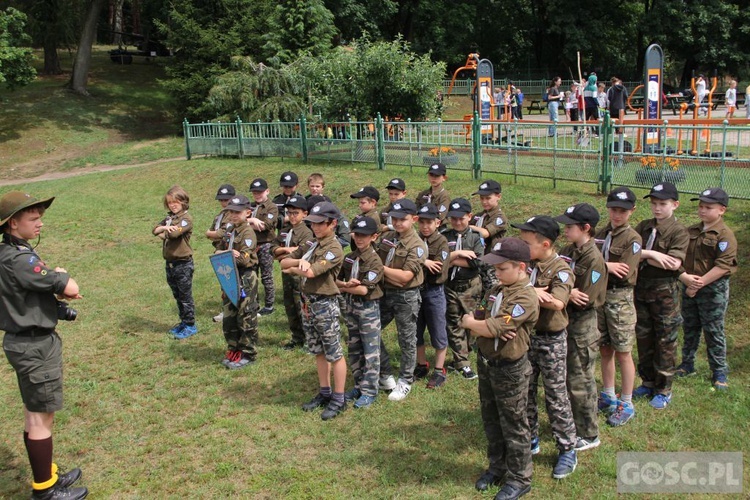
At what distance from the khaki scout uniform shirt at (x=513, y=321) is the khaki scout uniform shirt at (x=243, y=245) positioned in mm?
3461

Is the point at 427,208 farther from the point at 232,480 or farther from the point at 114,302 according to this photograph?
the point at 114,302

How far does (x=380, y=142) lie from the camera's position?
15.3m

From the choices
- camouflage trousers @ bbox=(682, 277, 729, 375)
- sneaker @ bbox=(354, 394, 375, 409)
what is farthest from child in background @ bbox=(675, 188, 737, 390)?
sneaker @ bbox=(354, 394, 375, 409)

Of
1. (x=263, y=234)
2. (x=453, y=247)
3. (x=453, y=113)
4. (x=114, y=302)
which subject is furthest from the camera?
(x=453, y=113)

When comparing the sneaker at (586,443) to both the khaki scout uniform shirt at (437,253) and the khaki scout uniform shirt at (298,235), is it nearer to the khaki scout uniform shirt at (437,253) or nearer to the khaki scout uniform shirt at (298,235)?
the khaki scout uniform shirt at (437,253)

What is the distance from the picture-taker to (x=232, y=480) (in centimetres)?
489

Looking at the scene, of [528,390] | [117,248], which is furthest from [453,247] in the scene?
[117,248]

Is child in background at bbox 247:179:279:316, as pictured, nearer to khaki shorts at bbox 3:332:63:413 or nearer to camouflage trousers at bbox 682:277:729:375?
khaki shorts at bbox 3:332:63:413

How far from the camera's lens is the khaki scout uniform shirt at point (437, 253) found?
622 centimetres

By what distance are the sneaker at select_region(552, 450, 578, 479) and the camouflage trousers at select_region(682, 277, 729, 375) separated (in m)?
2.09

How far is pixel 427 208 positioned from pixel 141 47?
49.4 meters

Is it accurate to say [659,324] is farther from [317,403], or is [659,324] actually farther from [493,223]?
[317,403]

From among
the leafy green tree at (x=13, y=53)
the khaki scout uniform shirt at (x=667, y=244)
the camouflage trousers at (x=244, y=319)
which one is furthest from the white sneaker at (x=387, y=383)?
the leafy green tree at (x=13, y=53)

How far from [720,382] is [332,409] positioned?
3.68 m
